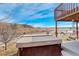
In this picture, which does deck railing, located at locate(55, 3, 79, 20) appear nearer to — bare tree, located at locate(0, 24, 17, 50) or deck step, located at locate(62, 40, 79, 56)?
deck step, located at locate(62, 40, 79, 56)

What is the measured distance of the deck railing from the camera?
2.60 meters

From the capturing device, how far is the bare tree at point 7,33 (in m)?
2.64

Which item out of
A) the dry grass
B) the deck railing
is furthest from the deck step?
the dry grass

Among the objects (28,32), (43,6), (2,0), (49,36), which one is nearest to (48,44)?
(49,36)

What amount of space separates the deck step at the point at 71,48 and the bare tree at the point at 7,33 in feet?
2.16

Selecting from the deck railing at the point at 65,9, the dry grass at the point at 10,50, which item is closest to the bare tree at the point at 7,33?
the dry grass at the point at 10,50

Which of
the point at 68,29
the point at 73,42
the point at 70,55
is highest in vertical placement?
the point at 68,29

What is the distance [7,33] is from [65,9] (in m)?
0.80

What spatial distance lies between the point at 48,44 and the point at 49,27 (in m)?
0.22

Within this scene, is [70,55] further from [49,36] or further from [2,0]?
[2,0]

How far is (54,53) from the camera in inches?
103

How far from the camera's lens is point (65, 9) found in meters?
2.65

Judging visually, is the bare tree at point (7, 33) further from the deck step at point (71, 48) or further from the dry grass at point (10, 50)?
the deck step at point (71, 48)

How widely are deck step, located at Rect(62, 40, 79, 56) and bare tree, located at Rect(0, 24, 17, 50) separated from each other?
659mm
